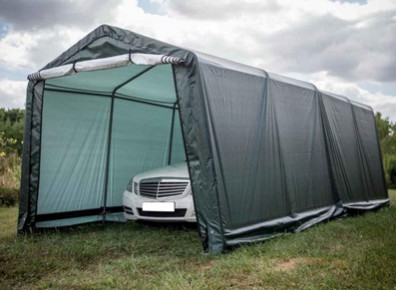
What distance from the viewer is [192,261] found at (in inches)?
183

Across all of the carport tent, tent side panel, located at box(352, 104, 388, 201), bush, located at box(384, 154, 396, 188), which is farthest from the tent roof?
bush, located at box(384, 154, 396, 188)

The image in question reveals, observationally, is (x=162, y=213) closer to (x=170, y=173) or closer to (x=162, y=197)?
(x=162, y=197)

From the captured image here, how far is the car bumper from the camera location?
6.11 meters

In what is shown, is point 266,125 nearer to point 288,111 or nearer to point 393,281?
point 288,111

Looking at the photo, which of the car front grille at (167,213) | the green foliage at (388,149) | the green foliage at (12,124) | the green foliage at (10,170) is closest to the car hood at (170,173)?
the car front grille at (167,213)

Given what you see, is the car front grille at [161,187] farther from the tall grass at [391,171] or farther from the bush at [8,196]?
the tall grass at [391,171]

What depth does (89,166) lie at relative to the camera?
742 centimetres

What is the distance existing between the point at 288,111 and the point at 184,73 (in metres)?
2.23

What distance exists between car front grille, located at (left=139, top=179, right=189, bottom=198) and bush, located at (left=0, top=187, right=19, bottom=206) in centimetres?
482

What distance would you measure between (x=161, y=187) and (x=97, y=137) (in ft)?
5.51

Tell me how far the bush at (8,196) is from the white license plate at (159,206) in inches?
201

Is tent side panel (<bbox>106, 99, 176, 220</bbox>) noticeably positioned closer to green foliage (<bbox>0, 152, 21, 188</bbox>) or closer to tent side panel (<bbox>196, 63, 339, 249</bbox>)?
tent side panel (<bbox>196, 63, 339, 249</bbox>)

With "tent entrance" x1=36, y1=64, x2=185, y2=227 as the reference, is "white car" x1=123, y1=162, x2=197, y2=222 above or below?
below

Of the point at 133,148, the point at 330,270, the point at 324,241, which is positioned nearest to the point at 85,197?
the point at 133,148
